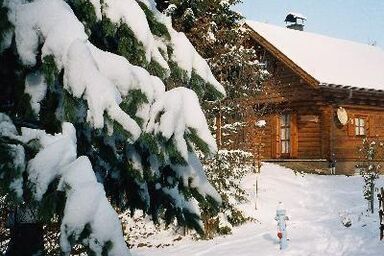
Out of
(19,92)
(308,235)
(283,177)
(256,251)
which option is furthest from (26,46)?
(283,177)

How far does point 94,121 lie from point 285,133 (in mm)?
20032

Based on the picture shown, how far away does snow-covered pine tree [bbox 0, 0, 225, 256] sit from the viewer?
2238mm

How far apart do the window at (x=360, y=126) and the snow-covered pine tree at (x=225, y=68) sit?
945cm

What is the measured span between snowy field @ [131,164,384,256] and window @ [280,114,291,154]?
4.70 m

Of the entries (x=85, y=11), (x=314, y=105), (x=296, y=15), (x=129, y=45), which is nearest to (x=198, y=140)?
(x=129, y=45)

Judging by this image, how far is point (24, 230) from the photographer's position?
3.69m

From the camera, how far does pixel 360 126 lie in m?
22.2

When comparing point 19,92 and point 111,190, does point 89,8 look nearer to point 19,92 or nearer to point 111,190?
point 19,92

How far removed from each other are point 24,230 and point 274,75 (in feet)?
64.0

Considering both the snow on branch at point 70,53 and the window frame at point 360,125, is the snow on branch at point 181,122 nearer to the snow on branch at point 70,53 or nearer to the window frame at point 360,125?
the snow on branch at point 70,53

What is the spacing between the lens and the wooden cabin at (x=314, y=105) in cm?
2048

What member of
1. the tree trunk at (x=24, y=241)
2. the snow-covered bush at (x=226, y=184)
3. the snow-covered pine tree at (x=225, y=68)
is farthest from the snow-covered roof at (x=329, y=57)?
the tree trunk at (x=24, y=241)

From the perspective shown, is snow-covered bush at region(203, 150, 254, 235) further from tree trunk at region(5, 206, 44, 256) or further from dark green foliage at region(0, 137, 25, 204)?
dark green foliage at region(0, 137, 25, 204)

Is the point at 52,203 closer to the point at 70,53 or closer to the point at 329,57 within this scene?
the point at 70,53
